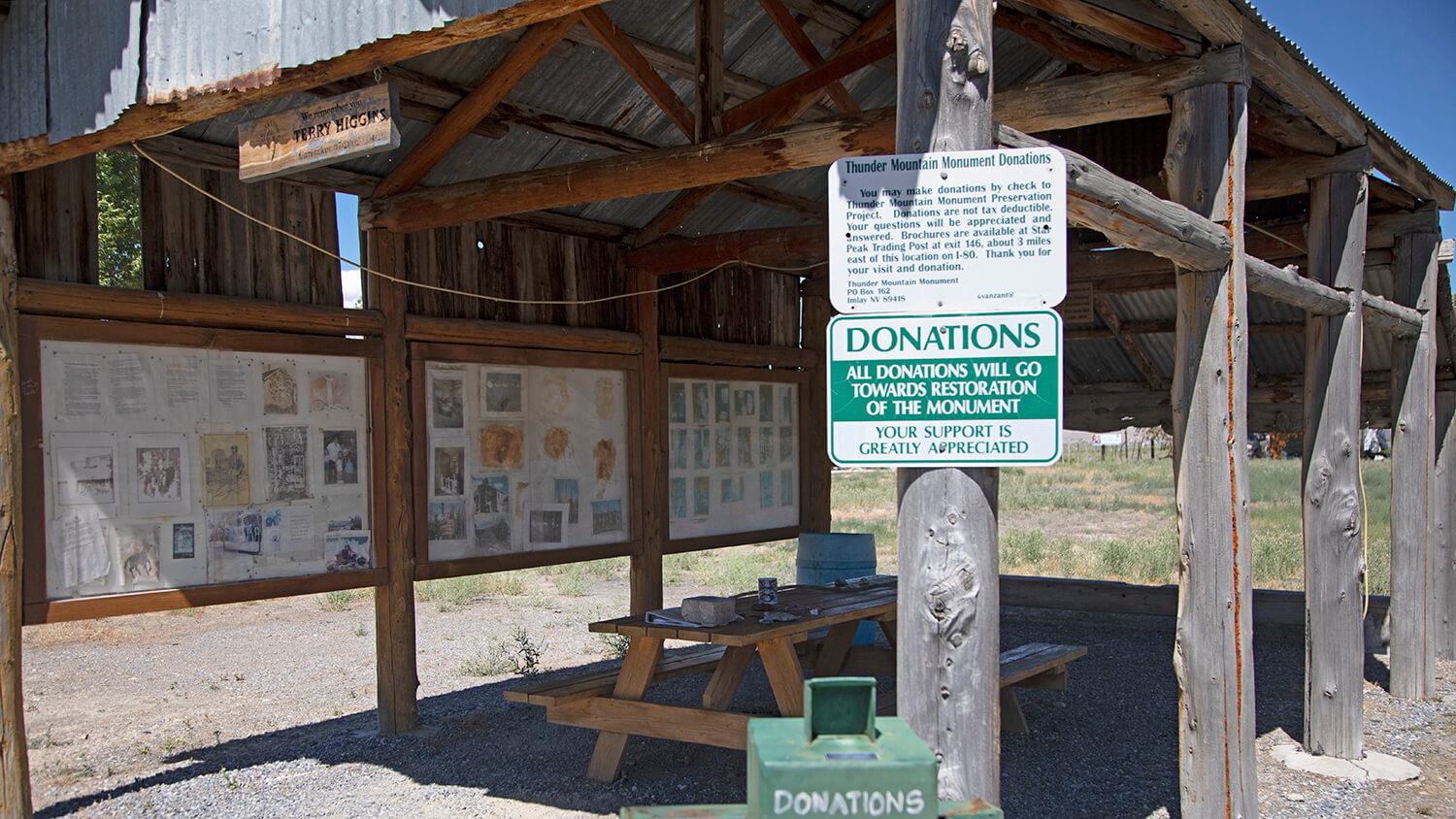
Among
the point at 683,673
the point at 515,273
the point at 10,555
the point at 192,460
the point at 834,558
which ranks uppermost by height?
the point at 515,273

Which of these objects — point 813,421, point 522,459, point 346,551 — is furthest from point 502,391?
point 813,421

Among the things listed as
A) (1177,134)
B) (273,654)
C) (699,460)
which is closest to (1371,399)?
(699,460)

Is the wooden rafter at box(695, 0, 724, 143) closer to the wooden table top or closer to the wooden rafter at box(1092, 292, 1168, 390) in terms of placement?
the wooden table top

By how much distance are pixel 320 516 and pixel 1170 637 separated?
766 cm

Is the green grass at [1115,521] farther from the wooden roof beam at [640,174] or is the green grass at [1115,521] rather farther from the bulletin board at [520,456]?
the bulletin board at [520,456]

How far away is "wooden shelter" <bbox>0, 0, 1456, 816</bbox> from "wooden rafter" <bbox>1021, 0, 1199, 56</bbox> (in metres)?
0.02

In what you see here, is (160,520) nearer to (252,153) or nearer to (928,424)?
(252,153)

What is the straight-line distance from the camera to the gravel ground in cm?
563

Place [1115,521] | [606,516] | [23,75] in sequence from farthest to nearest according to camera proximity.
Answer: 1. [1115,521]
2. [606,516]
3. [23,75]

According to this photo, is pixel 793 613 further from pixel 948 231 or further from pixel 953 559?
pixel 948 231

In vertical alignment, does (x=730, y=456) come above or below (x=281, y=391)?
Result: below

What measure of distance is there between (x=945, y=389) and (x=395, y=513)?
15.5 ft

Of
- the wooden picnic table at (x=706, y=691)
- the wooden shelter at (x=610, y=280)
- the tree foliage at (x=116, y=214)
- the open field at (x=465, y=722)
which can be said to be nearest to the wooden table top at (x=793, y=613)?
the wooden picnic table at (x=706, y=691)

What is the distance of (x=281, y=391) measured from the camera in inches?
246
